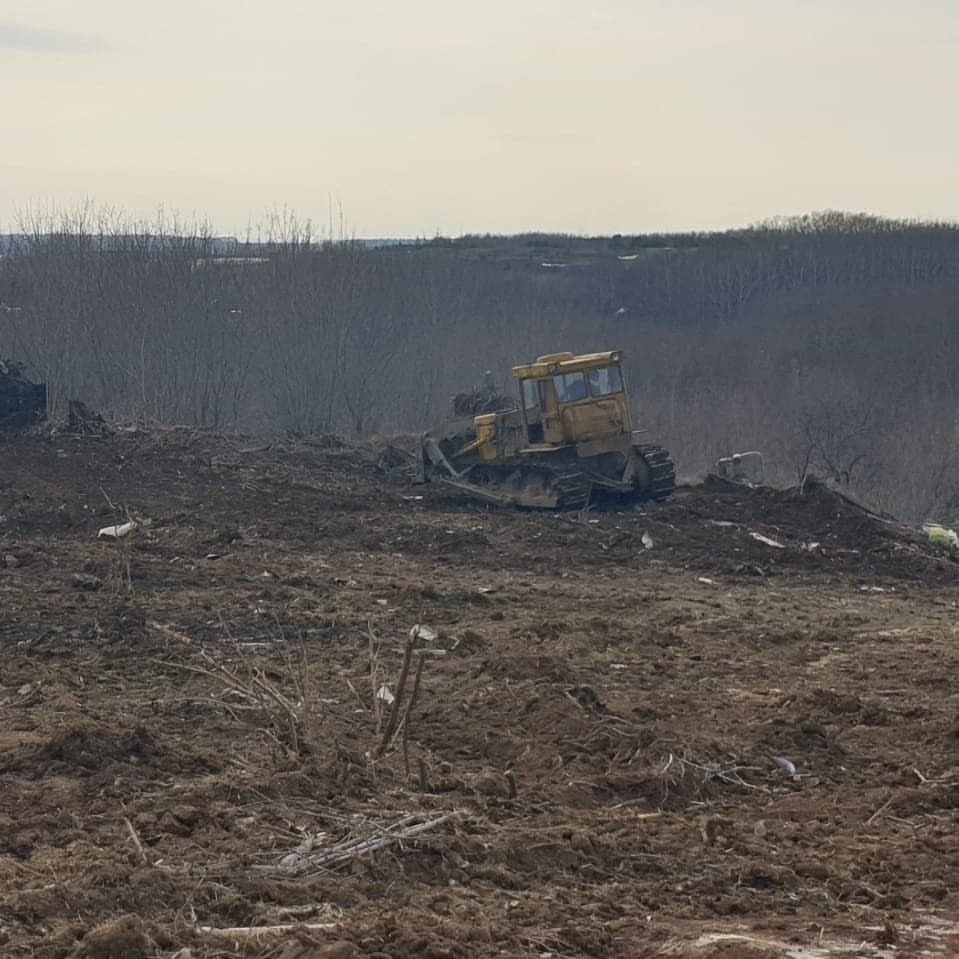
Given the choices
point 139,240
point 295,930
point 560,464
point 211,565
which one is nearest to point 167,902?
point 295,930

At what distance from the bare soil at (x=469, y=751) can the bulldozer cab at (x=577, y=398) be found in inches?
149

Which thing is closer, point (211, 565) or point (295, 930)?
point (295, 930)

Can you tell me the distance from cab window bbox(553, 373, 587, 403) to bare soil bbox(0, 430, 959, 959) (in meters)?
4.04

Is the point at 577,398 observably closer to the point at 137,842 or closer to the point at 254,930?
the point at 137,842

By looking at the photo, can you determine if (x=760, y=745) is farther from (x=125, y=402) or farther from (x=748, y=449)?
(x=748, y=449)

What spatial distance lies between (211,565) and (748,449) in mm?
34631

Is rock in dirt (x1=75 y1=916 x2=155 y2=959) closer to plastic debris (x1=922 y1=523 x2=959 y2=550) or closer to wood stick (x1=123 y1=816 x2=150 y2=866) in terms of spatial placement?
wood stick (x1=123 y1=816 x2=150 y2=866)

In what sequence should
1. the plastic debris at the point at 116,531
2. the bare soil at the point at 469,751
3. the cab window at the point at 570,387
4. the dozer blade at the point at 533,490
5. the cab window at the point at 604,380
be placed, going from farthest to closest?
the cab window at the point at 604,380 < the cab window at the point at 570,387 < the dozer blade at the point at 533,490 < the plastic debris at the point at 116,531 < the bare soil at the point at 469,751

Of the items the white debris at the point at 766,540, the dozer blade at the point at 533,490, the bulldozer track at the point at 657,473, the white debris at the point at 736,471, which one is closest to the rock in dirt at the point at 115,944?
the white debris at the point at 766,540

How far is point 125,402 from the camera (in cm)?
4009

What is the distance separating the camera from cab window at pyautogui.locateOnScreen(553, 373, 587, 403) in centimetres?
2072

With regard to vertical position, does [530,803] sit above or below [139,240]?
below

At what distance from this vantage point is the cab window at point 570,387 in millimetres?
20719

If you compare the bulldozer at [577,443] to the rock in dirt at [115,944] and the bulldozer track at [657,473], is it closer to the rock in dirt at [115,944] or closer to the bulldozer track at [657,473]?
the bulldozer track at [657,473]
